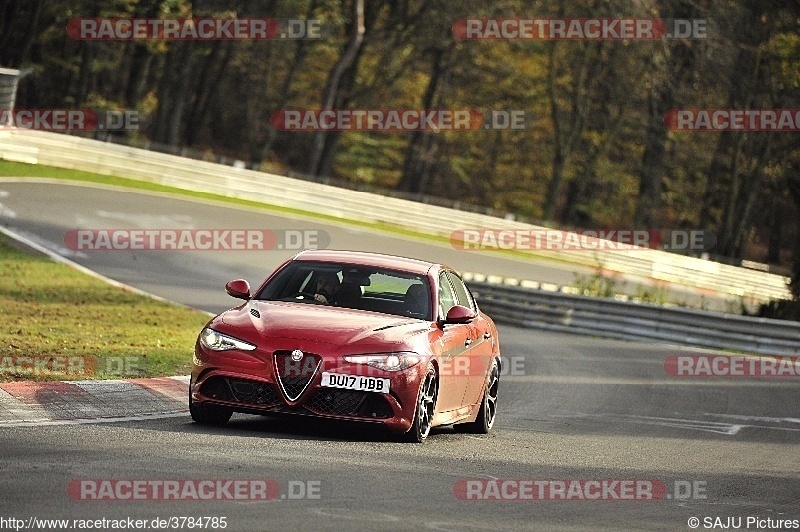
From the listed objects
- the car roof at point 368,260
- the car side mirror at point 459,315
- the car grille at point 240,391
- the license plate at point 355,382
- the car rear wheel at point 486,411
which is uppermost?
the car roof at point 368,260

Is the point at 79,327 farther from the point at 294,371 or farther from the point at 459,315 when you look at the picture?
the point at 294,371

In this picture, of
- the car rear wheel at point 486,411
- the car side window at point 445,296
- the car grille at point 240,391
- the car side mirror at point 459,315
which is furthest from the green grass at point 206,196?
the car grille at point 240,391

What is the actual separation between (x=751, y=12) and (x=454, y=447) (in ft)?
131

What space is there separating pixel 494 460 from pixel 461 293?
2528 mm

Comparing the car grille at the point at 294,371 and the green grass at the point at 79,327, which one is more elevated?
the car grille at the point at 294,371

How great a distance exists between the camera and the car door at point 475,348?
11852 millimetres

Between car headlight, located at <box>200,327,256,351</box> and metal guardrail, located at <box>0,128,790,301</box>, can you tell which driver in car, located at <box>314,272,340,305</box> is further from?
metal guardrail, located at <box>0,128,790,301</box>

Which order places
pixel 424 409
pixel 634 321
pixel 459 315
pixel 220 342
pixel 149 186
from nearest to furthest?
pixel 220 342, pixel 424 409, pixel 459 315, pixel 634 321, pixel 149 186

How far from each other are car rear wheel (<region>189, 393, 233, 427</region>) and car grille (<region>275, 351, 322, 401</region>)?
0.56 metres

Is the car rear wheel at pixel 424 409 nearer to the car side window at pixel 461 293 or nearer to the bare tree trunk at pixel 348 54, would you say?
the car side window at pixel 461 293

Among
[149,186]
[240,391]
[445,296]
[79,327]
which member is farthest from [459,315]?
[149,186]

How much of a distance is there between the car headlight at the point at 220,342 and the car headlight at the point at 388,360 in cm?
75

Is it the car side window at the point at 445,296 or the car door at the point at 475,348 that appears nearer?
the car side window at the point at 445,296

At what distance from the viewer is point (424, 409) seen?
10.7 meters
